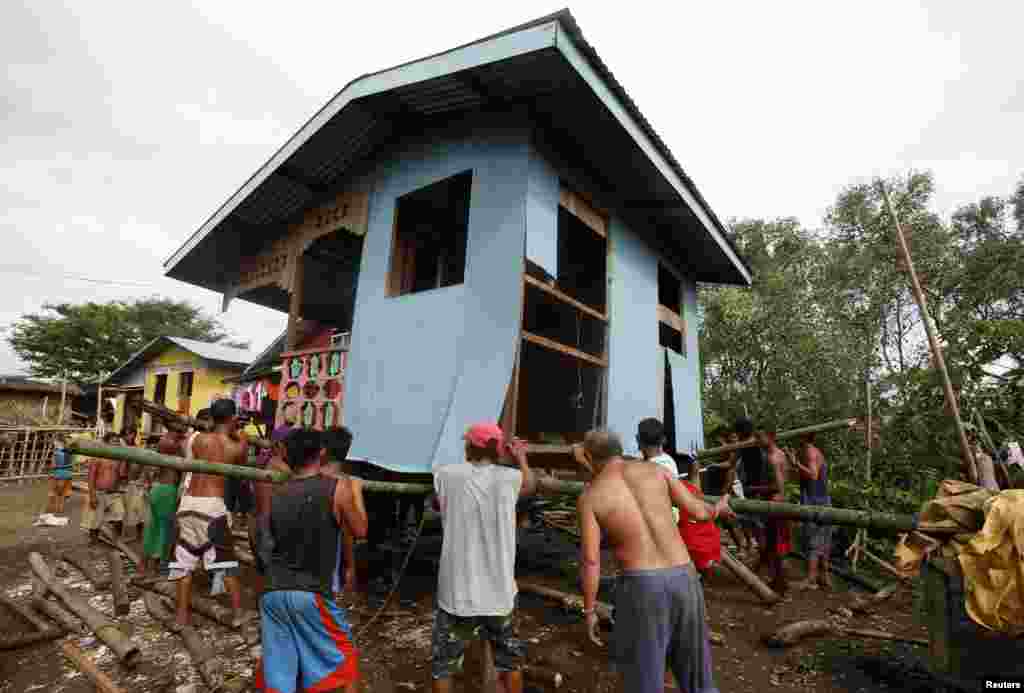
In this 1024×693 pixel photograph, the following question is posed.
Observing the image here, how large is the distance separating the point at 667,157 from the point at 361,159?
4.15 meters

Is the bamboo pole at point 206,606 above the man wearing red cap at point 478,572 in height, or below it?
below

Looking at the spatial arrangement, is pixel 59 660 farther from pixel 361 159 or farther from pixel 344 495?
pixel 361 159

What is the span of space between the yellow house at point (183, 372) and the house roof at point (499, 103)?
28.9 ft

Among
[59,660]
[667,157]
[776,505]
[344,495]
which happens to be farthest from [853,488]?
[59,660]

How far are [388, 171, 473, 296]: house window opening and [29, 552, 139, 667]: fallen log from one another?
166 inches

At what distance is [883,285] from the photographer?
17.7m

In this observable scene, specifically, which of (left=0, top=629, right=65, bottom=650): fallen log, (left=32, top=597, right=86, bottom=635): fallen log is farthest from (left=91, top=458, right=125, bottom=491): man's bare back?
(left=0, top=629, right=65, bottom=650): fallen log

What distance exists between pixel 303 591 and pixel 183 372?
18.3 meters

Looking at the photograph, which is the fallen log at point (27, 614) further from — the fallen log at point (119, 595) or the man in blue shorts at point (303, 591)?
the man in blue shorts at point (303, 591)

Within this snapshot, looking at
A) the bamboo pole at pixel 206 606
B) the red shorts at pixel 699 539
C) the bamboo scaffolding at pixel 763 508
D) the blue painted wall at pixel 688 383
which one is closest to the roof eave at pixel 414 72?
the bamboo scaffolding at pixel 763 508

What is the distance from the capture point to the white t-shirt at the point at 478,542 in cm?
329

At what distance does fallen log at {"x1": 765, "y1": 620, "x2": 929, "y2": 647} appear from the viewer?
4996 mm

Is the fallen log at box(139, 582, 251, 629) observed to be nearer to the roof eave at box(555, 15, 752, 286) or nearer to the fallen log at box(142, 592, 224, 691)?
the fallen log at box(142, 592, 224, 691)

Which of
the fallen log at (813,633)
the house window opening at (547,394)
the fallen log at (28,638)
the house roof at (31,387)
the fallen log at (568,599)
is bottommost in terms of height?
the fallen log at (28,638)
